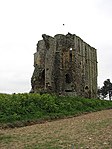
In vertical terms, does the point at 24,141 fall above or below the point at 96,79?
below

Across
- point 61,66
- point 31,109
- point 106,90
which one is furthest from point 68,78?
point 106,90

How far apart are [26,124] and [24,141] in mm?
6145

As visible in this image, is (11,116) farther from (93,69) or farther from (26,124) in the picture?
(93,69)

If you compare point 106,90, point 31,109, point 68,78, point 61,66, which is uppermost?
point 61,66

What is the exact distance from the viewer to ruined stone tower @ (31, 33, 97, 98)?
3672 cm

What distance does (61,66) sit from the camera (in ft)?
122

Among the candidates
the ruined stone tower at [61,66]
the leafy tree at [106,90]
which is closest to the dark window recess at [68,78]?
the ruined stone tower at [61,66]

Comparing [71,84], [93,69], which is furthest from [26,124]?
[93,69]

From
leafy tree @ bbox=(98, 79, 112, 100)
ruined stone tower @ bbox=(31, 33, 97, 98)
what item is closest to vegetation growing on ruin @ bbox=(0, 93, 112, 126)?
ruined stone tower @ bbox=(31, 33, 97, 98)

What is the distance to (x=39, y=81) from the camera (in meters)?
37.6

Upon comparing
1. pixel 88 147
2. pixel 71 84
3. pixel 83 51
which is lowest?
pixel 88 147

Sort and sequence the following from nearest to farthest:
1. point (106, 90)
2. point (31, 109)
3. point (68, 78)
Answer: point (31, 109), point (68, 78), point (106, 90)

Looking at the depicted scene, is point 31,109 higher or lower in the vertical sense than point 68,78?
lower

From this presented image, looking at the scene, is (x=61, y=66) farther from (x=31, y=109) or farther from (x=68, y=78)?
(x=31, y=109)
